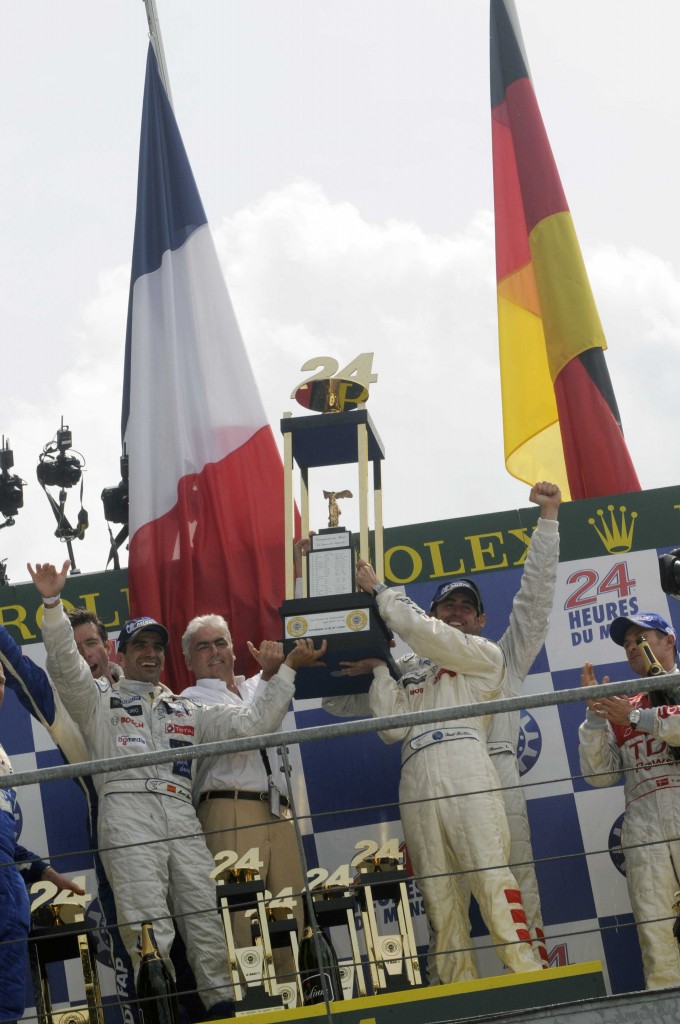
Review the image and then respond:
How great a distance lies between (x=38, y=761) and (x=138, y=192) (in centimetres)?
334

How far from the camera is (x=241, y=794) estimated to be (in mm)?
4641

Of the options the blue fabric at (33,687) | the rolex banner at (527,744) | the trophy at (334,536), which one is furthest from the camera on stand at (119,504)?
the blue fabric at (33,687)

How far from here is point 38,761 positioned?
551 cm

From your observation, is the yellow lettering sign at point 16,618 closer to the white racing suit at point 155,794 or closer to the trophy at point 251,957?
the white racing suit at point 155,794

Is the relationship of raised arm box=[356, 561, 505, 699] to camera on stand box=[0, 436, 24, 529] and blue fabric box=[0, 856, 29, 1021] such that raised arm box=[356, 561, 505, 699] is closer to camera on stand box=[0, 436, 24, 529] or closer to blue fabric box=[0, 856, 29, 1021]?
blue fabric box=[0, 856, 29, 1021]

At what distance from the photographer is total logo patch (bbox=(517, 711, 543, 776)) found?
5344 millimetres

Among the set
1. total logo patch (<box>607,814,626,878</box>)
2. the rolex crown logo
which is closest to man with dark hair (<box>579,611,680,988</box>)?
total logo patch (<box>607,814,626,878</box>)

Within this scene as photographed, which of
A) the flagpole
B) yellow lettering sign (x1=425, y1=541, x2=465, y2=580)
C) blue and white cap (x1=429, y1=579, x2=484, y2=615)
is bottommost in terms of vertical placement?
blue and white cap (x1=429, y1=579, x2=484, y2=615)

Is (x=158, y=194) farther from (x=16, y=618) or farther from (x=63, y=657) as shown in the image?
(x=63, y=657)

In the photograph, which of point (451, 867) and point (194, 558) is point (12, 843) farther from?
point (194, 558)

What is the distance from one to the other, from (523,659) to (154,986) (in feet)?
5.59

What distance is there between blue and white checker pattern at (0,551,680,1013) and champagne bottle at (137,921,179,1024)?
45.7 inches

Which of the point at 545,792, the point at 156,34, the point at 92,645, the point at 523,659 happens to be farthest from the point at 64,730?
the point at 156,34

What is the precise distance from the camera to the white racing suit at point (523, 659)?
4.62 metres
